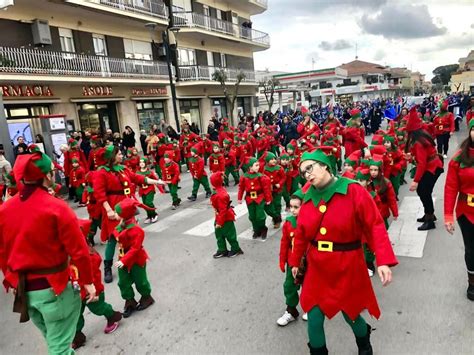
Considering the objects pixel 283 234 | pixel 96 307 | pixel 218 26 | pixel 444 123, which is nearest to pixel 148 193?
pixel 96 307

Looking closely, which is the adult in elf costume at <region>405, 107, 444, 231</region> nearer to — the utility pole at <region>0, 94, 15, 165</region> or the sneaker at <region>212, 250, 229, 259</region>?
the sneaker at <region>212, 250, 229, 259</region>

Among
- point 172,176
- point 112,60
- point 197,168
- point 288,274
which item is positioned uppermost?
point 112,60

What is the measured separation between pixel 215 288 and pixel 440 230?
404cm

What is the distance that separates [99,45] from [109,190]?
54.9ft

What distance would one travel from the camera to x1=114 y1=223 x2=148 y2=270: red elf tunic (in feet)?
14.7

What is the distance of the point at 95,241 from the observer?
7773mm

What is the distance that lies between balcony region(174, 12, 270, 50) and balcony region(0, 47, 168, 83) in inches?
156

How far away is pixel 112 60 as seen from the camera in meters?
20.1

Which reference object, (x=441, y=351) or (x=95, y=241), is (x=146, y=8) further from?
(x=441, y=351)

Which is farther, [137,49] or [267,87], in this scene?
[267,87]

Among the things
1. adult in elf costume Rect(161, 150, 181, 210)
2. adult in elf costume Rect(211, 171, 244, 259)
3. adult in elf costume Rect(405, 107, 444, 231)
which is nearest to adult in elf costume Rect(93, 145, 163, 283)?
adult in elf costume Rect(211, 171, 244, 259)

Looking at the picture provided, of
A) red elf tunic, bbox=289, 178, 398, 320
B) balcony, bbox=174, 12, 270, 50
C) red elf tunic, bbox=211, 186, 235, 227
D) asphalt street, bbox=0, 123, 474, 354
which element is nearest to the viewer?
red elf tunic, bbox=289, 178, 398, 320

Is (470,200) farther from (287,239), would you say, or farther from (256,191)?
(256,191)

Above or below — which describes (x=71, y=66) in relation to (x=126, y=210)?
above
